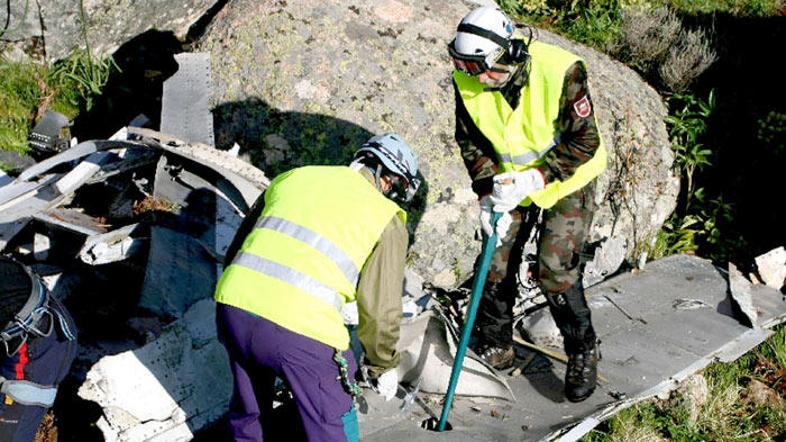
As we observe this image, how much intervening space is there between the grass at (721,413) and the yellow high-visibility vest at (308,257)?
2.04 metres

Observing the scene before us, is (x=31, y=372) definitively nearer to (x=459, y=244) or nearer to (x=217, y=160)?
(x=217, y=160)

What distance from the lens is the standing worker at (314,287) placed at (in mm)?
3518

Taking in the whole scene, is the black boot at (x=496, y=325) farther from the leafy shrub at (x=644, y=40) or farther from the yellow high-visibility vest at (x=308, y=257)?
the leafy shrub at (x=644, y=40)

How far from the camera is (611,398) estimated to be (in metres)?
4.92

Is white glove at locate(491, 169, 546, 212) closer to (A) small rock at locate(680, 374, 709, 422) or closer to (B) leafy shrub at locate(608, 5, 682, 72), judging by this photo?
(A) small rock at locate(680, 374, 709, 422)

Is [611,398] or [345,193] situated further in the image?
[611,398]

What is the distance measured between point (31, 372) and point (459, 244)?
115 inches

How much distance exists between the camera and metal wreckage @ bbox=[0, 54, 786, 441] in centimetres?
445

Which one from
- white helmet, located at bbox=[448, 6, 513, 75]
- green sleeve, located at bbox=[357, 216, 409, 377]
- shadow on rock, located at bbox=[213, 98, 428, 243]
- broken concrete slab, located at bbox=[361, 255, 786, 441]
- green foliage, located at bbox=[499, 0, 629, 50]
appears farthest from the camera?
green foliage, located at bbox=[499, 0, 629, 50]

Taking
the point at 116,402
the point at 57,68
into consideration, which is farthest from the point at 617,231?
the point at 57,68

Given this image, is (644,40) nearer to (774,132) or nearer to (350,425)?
(774,132)

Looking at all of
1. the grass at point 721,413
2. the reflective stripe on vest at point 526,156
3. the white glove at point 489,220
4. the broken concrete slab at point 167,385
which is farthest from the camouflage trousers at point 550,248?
the broken concrete slab at point 167,385

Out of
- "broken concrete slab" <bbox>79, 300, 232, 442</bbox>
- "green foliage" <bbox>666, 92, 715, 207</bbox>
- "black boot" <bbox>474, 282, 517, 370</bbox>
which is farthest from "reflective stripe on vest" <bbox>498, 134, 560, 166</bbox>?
"green foliage" <bbox>666, 92, 715, 207</bbox>

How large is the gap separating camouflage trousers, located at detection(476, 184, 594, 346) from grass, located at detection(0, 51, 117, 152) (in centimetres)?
362
